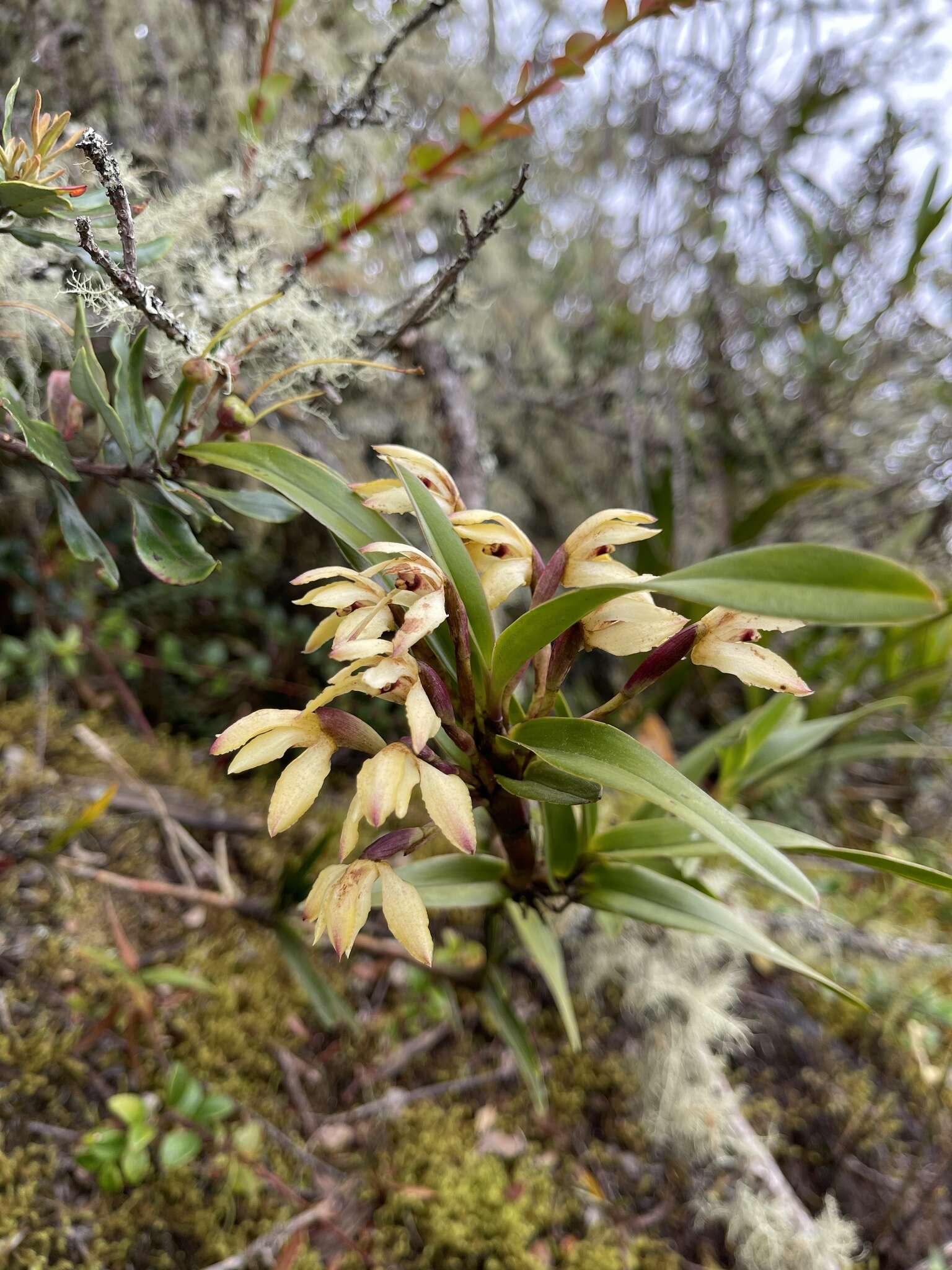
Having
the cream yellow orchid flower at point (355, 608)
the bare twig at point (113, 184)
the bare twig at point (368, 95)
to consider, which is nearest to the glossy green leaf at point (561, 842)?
the cream yellow orchid flower at point (355, 608)

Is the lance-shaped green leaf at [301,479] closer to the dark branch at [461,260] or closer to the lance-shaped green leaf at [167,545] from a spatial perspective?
the lance-shaped green leaf at [167,545]

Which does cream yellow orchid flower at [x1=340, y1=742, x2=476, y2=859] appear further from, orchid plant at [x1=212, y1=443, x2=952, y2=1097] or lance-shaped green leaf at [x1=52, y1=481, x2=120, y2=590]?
lance-shaped green leaf at [x1=52, y1=481, x2=120, y2=590]

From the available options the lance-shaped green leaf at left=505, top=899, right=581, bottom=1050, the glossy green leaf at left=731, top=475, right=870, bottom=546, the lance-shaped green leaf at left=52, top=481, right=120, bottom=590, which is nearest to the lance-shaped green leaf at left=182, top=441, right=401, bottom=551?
the lance-shaped green leaf at left=52, top=481, right=120, bottom=590

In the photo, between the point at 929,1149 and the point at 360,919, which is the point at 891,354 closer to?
the point at 929,1149

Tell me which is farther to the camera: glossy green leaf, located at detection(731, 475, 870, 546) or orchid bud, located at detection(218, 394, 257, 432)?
glossy green leaf, located at detection(731, 475, 870, 546)

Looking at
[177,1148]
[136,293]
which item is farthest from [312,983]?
[136,293]

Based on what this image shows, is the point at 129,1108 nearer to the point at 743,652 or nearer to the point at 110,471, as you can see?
the point at 110,471

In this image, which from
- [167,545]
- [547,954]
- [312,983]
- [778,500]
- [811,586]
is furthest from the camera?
[778,500]
